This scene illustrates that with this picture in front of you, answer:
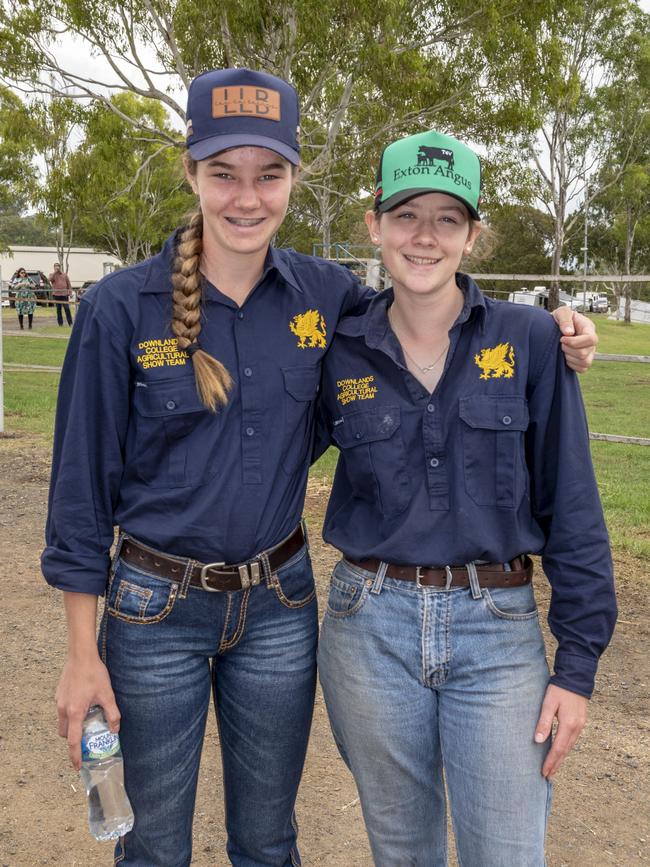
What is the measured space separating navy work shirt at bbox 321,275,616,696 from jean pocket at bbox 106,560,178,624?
17.2 inches

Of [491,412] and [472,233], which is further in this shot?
[472,233]

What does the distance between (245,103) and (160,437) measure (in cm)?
80

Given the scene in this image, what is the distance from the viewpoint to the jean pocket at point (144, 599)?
6.82 feet

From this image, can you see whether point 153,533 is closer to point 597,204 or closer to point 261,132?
point 261,132

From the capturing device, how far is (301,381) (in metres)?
2.18

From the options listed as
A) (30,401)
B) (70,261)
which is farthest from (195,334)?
(70,261)

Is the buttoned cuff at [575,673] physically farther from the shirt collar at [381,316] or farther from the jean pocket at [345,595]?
the shirt collar at [381,316]

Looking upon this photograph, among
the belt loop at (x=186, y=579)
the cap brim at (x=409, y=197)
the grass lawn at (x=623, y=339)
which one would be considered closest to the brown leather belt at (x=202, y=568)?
the belt loop at (x=186, y=579)

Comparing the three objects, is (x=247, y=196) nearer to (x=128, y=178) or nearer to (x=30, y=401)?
(x=30, y=401)

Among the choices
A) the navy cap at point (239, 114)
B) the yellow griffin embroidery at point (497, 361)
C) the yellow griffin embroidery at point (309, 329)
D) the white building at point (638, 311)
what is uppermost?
the white building at point (638, 311)

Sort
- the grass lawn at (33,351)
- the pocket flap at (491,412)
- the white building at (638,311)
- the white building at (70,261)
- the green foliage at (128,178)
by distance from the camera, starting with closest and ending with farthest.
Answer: the pocket flap at (491,412)
the green foliage at (128,178)
the grass lawn at (33,351)
the white building at (638,311)
the white building at (70,261)

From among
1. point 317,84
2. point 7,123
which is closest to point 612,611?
point 317,84

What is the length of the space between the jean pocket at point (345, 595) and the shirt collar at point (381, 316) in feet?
1.78

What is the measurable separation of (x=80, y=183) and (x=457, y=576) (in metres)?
12.7
